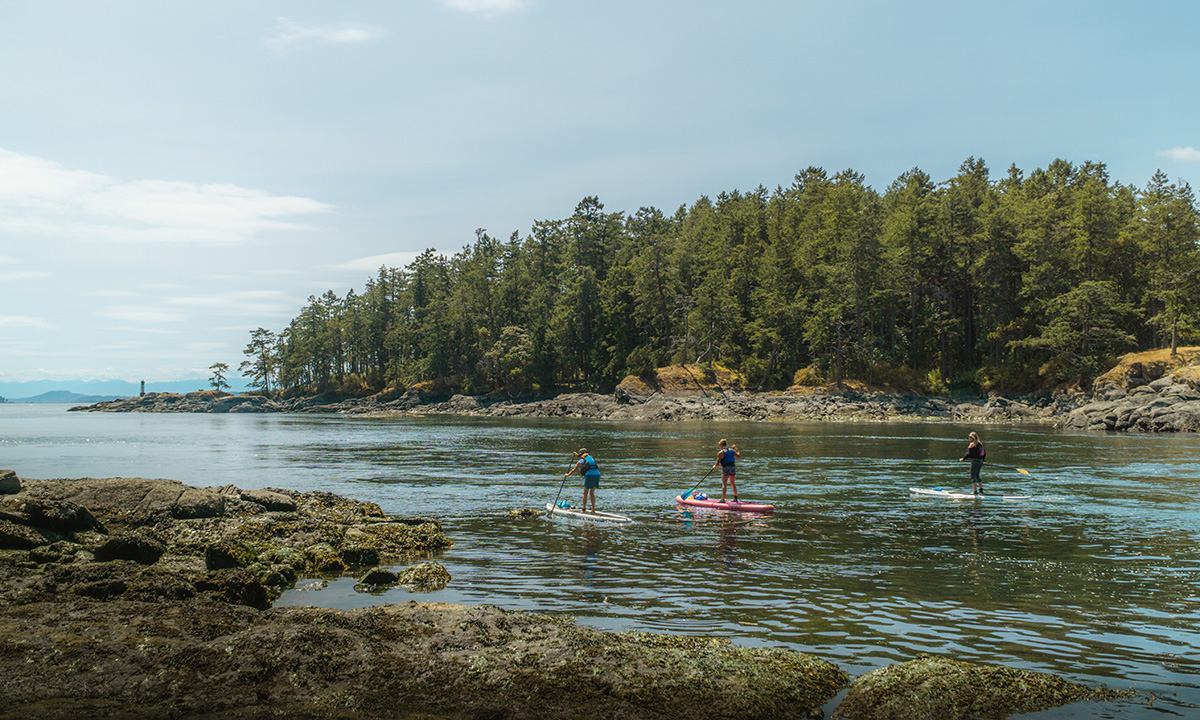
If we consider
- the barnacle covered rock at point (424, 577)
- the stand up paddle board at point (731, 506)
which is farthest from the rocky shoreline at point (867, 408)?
the barnacle covered rock at point (424, 577)

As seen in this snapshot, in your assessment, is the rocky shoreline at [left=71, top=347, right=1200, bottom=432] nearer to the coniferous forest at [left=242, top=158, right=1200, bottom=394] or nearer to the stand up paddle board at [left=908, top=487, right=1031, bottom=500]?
the coniferous forest at [left=242, top=158, right=1200, bottom=394]

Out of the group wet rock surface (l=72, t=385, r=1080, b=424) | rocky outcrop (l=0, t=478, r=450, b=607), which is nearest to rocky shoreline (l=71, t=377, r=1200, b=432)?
wet rock surface (l=72, t=385, r=1080, b=424)

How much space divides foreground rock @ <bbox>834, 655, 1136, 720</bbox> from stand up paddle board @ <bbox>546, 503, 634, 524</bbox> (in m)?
12.5

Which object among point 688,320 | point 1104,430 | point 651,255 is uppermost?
point 651,255

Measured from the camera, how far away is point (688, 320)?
3789 inches

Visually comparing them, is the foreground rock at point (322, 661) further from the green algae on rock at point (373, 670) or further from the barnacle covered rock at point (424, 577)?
the barnacle covered rock at point (424, 577)

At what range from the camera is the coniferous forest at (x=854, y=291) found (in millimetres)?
76312

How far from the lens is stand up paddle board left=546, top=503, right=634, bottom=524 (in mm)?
20172

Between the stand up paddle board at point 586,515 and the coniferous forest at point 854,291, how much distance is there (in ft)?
219

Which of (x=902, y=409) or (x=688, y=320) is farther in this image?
(x=688, y=320)

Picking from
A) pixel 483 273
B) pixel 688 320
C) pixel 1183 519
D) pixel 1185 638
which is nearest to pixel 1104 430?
pixel 1183 519

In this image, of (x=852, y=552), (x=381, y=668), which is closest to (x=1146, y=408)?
(x=852, y=552)

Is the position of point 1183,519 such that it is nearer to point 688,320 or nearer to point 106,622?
point 106,622

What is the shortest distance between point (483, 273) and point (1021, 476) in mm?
106982
